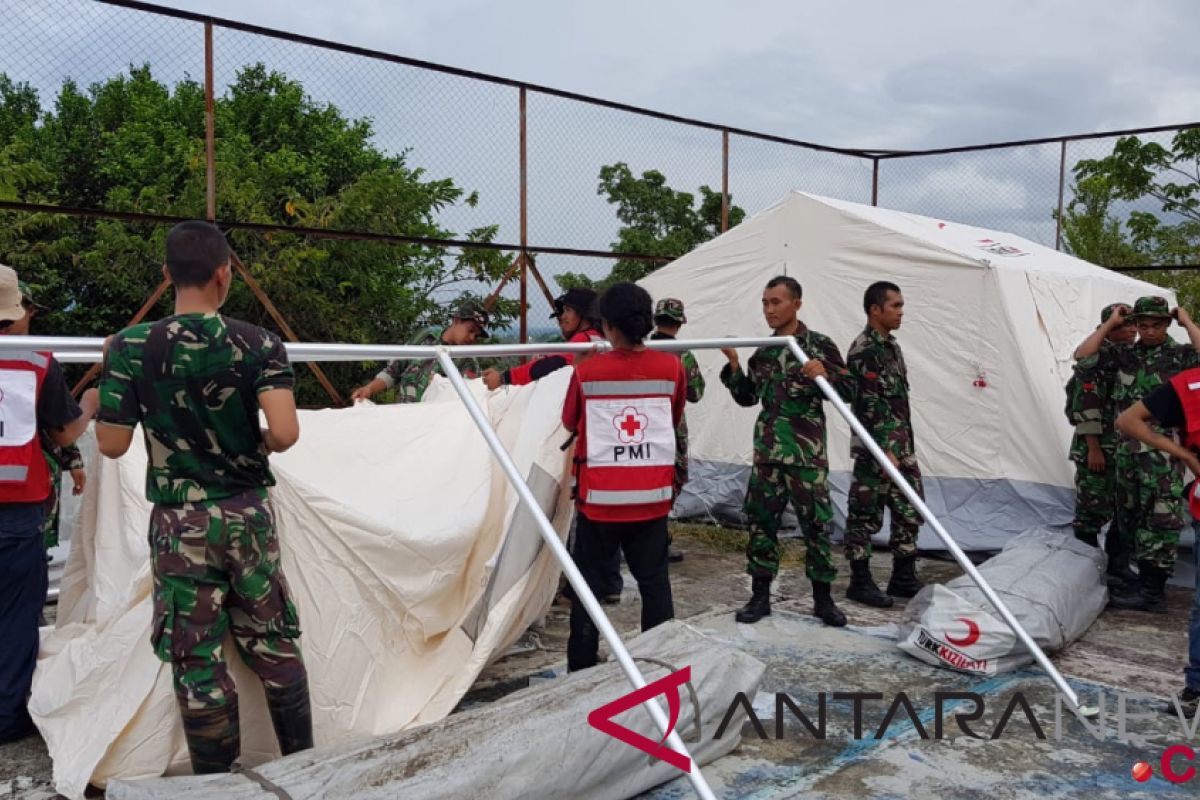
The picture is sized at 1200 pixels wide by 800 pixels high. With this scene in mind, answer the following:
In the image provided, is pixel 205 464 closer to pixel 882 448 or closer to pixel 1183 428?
pixel 1183 428

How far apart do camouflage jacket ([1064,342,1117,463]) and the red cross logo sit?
352 centimetres

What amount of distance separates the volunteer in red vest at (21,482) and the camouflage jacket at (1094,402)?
5392 millimetres

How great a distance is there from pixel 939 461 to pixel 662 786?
14.9 ft

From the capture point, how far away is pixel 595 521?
12.9 feet

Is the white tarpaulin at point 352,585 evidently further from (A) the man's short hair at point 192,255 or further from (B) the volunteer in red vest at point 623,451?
(A) the man's short hair at point 192,255

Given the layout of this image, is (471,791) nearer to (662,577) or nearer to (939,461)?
(662,577)

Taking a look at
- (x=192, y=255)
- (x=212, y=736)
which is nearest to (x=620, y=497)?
(x=212, y=736)

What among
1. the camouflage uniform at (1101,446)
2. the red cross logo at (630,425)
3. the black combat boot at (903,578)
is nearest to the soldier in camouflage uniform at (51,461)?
the red cross logo at (630,425)

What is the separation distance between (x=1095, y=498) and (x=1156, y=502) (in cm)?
55

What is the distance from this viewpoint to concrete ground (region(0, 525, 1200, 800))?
336 centimetres

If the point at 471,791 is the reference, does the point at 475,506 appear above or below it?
above

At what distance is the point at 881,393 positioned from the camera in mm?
5723

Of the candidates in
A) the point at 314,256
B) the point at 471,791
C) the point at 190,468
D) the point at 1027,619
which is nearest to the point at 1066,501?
the point at 1027,619

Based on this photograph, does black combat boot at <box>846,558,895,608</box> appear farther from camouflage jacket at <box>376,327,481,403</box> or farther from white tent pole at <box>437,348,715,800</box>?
white tent pole at <box>437,348,715,800</box>
